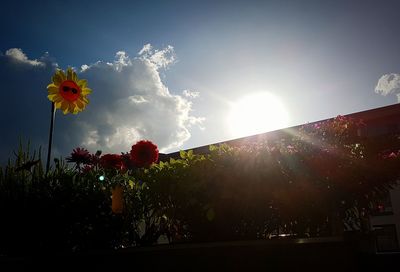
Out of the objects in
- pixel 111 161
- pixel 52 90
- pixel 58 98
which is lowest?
pixel 111 161

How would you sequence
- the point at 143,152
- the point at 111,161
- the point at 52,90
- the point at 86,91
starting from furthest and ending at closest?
the point at 86,91
the point at 52,90
the point at 111,161
the point at 143,152

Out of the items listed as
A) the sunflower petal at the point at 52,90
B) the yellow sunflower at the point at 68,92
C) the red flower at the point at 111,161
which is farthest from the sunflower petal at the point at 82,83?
the red flower at the point at 111,161

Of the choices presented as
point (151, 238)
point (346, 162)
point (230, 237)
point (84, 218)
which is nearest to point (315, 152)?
point (346, 162)

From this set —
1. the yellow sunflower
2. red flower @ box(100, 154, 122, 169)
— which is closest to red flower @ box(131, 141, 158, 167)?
red flower @ box(100, 154, 122, 169)

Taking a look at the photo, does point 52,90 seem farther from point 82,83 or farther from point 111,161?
point 111,161

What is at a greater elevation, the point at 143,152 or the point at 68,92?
the point at 68,92

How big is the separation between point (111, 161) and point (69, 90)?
1421mm

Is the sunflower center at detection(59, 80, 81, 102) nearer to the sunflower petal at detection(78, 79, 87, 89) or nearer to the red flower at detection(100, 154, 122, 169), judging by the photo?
the sunflower petal at detection(78, 79, 87, 89)

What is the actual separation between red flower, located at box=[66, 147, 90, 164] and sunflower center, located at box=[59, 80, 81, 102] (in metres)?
0.87

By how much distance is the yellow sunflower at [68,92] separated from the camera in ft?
17.2

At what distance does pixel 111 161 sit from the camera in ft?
15.1

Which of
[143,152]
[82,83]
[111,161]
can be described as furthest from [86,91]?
[143,152]

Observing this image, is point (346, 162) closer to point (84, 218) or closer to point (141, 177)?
point (141, 177)

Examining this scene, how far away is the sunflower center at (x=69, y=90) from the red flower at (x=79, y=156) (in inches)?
34.3
